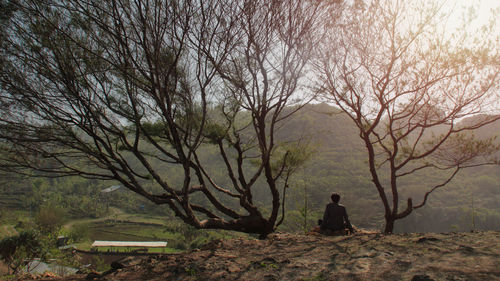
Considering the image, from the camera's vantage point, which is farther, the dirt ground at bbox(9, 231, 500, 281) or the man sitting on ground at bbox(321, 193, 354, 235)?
the man sitting on ground at bbox(321, 193, 354, 235)

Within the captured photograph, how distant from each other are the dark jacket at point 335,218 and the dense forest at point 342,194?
37.4 meters

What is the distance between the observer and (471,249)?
13.1 feet

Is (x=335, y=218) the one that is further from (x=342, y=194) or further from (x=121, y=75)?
(x=342, y=194)

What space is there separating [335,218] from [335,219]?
0.02 meters

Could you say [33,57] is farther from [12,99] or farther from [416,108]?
[416,108]

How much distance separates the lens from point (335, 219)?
660 centimetres

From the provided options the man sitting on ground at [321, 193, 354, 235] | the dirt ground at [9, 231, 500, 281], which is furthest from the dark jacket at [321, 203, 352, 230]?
the dirt ground at [9, 231, 500, 281]

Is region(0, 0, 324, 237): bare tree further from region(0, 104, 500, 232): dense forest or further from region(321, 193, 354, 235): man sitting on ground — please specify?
region(0, 104, 500, 232): dense forest

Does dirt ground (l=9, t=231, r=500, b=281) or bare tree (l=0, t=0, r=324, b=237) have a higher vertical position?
bare tree (l=0, t=0, r=324, b=237)

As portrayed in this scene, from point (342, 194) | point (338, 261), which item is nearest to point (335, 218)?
point (338, 261)

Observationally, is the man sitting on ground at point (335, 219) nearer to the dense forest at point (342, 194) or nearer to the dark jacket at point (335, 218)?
the dark jacket at point (335, 218)

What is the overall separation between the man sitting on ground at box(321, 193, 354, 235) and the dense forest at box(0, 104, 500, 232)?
3738cm

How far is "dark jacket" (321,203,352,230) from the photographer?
6531 millimetres

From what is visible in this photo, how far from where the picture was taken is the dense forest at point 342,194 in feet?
194
